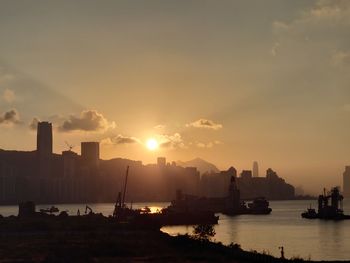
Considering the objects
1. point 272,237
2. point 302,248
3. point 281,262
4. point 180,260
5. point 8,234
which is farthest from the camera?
point 272,237

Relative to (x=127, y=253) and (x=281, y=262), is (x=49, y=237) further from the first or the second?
(x=281, y=262)

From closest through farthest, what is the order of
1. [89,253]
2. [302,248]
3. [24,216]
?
[89,253], [302,248], [24,216]

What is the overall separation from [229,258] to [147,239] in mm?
31758

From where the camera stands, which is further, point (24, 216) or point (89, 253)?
point (24, 216)

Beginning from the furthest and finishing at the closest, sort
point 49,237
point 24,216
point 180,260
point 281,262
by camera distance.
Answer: point 24,216 → point 49,237 → point 180,260 → point 281,262

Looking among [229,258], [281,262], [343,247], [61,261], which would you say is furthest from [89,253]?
[343,247]

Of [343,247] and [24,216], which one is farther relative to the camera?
[24,216]

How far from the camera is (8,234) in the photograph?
108500 millimetres

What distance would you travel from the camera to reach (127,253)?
76.2 meters

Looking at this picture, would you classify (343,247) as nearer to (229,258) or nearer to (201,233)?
(201,233)

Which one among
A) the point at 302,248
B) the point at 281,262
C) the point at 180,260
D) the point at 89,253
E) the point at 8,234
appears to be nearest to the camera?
the point at 281,262

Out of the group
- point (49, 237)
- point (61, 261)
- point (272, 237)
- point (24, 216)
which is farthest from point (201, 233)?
point (24, 216)

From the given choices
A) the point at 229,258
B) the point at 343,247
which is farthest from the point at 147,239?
the point at 343,247

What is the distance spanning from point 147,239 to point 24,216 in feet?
251
